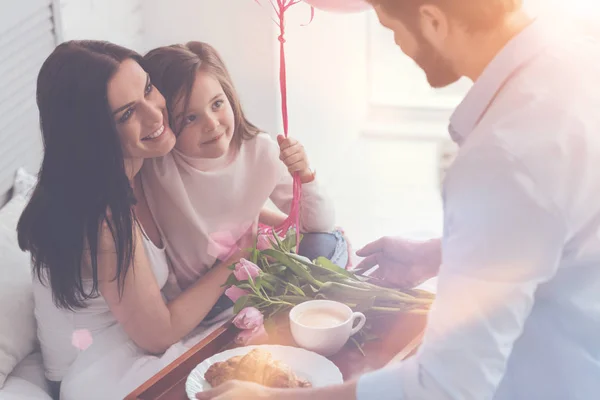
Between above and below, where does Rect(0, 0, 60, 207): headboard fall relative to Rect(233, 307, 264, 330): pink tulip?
above

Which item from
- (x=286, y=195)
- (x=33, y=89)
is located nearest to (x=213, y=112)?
(x=286, y=195)

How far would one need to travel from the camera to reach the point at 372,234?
169cm

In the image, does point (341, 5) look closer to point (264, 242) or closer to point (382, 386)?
point (264, 242)

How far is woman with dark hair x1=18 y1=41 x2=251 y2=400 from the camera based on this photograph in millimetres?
835

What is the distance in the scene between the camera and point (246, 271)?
0.86 metres

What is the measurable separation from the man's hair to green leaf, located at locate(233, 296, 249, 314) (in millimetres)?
405

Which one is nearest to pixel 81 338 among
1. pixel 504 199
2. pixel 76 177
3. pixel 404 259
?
pixel 76 177

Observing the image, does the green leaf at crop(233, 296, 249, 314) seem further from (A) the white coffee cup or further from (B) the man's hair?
(B) the man's hair

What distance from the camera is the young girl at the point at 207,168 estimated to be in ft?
3.04

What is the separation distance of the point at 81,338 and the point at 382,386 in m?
0.53

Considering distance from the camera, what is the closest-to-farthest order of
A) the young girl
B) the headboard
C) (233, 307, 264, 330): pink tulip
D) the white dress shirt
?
1. the white dress shirt
2. (233, 307, 264, 330): pink tulip
3. the young girl
4. the headboard

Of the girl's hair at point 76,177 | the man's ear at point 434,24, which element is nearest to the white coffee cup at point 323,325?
the girl's hair at point 76,177

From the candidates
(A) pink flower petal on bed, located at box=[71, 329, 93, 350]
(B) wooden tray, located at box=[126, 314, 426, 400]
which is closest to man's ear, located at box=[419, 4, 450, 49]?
(B) wooden tray, located at box=[126, 314, 426, 400]

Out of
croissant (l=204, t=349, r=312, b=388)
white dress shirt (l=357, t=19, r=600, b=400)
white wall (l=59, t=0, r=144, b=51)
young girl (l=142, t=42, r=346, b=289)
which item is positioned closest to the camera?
white dress shirt (l=357, t=19, r=600, b=400)
